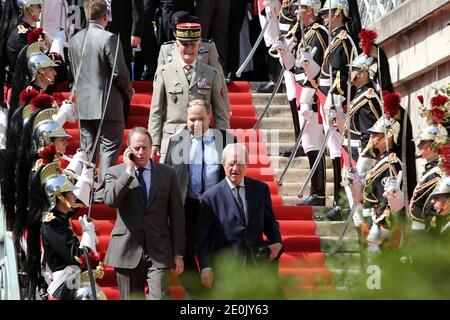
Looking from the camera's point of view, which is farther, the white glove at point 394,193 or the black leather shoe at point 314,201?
the black leather shoe at point 314,201

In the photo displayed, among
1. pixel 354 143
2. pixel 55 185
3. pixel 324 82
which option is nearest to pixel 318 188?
pixel 354 143

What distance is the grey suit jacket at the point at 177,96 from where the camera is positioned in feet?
33.4

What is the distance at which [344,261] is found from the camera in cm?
425

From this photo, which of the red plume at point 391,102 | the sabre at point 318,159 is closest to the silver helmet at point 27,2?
the sabre at point 318,159

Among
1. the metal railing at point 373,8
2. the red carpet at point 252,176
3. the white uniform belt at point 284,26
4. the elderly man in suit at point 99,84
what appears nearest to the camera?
the red carpet at point 252,176

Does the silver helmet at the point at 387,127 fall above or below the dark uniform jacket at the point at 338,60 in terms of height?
below

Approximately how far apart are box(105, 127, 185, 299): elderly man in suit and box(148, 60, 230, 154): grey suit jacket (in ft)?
4.65

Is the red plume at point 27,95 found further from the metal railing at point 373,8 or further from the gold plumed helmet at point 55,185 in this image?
the metal railing at point 373,8

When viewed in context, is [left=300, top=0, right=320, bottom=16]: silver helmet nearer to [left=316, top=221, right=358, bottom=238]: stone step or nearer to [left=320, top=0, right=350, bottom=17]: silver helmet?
[left=320, top=0, right=350, bottom=17]: silver helmet

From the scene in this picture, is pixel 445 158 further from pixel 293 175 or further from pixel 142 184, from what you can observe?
pixel 293 175

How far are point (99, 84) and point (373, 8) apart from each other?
16.3ft

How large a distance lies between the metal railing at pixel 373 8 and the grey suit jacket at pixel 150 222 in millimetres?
6157

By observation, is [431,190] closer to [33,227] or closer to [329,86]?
[329,86]

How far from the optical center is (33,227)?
895 centimetres
